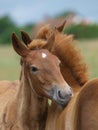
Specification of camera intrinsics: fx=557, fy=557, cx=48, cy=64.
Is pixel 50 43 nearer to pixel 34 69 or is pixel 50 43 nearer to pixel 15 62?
pixel 34 69

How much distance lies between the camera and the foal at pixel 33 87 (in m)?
6.25

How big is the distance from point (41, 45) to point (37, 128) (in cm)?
102

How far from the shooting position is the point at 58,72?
20.9 ft

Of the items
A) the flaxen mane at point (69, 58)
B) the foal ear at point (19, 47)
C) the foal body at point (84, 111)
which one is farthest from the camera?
the flaxen mane at point (69, 58)

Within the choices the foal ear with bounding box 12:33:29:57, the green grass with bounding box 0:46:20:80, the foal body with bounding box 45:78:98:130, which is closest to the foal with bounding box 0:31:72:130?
the foal ear with bounding box 12:33:29:57

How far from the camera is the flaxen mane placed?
6.86 meters

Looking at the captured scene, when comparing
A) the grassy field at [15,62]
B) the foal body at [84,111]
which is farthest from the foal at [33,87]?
the grassy field at [15,62]

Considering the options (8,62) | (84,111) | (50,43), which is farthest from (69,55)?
(8,62)

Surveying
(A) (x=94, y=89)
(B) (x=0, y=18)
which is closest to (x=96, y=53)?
(A) (x=94, y=89)

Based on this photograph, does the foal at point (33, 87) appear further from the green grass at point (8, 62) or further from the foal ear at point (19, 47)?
the green grass at point (8, 62)

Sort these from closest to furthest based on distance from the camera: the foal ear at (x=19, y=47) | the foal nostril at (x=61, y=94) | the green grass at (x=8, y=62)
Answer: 1. the foal nostril at (x=61, y=94)
2. the foal ear at (x=19, y=47)
3. the green grass at (x=8, y=62)

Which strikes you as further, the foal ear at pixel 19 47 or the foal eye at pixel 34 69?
the foal ear at pixel 19 47

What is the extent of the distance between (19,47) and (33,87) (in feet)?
1.69

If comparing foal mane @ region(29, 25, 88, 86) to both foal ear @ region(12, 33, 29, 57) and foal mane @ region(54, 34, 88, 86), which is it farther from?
foal ear @ region(12, 33, 29, 57)
